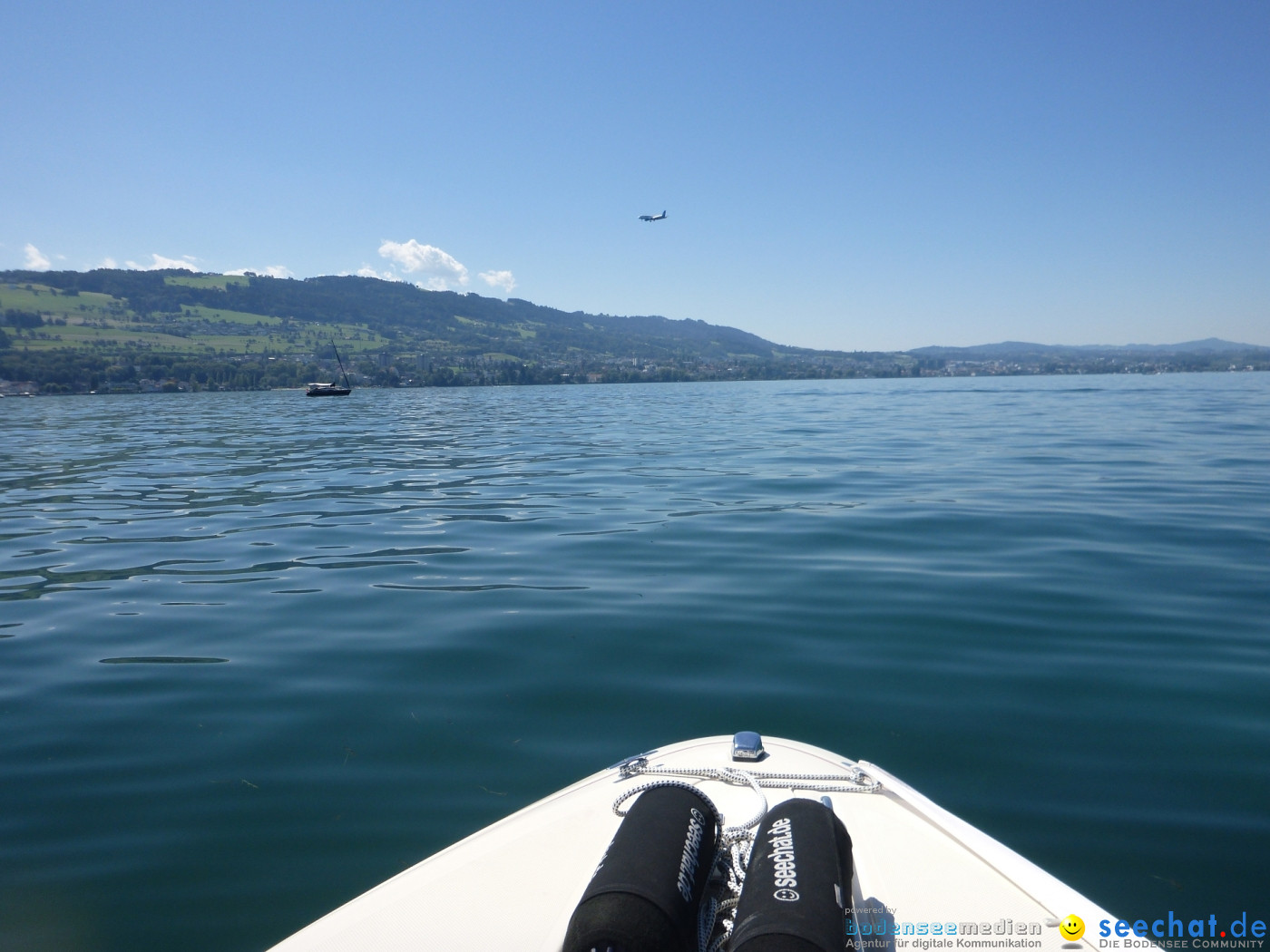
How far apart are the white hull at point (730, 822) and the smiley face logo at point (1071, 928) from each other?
18mm

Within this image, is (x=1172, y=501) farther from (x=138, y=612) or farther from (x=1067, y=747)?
(x=138, y=612)

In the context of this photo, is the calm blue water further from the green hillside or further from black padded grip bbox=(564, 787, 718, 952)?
the green hillside

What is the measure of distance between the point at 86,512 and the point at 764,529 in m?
12.1

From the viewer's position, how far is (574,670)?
5617mm

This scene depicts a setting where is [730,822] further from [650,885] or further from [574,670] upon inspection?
[574,670]

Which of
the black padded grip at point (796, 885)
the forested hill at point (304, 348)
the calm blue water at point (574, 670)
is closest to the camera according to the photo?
the black padded grip at point (796, 885)

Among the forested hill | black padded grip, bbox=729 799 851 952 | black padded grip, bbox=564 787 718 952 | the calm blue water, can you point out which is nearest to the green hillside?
the forested hill

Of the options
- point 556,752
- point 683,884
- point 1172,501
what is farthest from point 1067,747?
point 1172,501

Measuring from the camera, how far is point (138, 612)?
7.36 m

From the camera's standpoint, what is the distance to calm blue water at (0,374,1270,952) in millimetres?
3447

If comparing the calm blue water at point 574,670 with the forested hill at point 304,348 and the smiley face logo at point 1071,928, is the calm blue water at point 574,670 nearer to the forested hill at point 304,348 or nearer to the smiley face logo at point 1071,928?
the smiley face logo at point 1071,928

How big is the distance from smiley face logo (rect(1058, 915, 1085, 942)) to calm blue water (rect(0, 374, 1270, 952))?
110 centimetres

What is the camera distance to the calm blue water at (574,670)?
345 cm

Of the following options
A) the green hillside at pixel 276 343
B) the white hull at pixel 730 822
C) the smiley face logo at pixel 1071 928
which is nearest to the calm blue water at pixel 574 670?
the white hull at pixel 730 822
